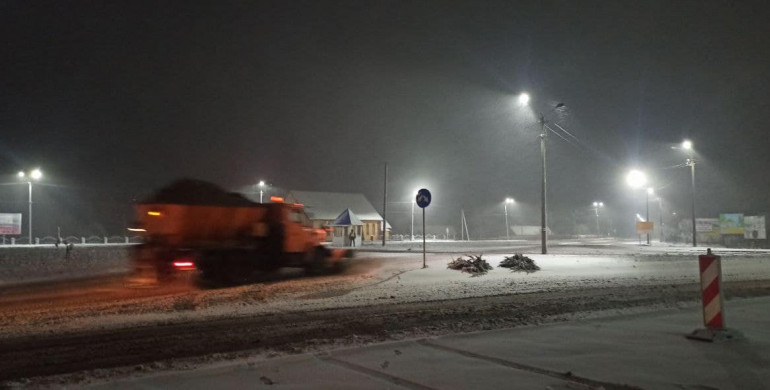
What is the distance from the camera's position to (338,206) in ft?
247

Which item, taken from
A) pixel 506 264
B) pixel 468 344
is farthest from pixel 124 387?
pixel 506 264

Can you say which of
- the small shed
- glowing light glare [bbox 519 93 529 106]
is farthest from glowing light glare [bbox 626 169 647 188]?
glowing light glare [bbox 519 93 529 106]

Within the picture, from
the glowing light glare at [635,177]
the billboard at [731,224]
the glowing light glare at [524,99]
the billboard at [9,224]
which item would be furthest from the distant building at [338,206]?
the glowing light glare at [524,99]

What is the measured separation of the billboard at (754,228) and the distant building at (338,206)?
3961 centimetres

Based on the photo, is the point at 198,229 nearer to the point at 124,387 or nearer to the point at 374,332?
the point at 374,332

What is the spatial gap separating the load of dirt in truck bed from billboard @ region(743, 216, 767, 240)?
55.8 metres

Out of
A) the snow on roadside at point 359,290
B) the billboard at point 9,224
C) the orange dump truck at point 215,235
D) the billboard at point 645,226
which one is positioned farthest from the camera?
the billboard at point 645,226

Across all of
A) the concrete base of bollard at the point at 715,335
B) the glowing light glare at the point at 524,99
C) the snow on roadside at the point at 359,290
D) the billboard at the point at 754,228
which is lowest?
the snow on roadside at the point at 359,290

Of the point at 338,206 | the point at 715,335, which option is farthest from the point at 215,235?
the point at 338,206

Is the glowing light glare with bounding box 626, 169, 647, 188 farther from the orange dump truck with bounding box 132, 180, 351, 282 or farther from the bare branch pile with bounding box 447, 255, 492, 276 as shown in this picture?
the orange dump truck with bounding box 132, 180, 351, 282

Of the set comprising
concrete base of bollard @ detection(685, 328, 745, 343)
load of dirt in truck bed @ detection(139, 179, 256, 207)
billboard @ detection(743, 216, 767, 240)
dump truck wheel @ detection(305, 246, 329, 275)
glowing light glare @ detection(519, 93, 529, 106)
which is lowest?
concrete base of bollard @ detection(685, 328, 745, 343)

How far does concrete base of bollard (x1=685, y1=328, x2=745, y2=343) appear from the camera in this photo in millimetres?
8539

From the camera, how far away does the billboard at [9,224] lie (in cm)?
5753

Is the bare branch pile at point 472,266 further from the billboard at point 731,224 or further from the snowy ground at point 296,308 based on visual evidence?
the billboard at point 731,224
